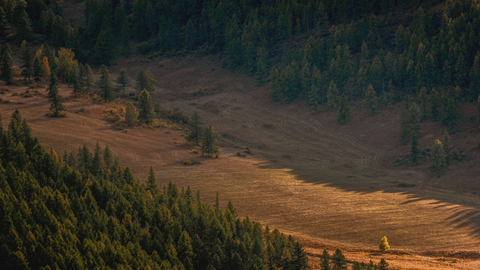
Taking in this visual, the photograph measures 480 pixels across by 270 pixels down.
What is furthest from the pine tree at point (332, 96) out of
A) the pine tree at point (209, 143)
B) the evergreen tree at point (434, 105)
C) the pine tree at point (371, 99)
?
the pine tree at point (209, 143)

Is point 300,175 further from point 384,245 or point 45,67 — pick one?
point 45,67

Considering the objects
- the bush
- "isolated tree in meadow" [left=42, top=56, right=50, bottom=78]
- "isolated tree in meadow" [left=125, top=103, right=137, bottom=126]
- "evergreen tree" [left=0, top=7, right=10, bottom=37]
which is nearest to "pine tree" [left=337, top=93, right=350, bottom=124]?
"isolated tree in meadow" [left=125, top=103, right=137, bottom=126]

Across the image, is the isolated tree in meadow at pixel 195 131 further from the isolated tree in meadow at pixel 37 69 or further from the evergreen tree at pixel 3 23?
the evergreen tree at pixel 3 23

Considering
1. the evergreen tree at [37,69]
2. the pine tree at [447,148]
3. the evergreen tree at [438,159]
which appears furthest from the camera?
the evergreen tree at [37,69]

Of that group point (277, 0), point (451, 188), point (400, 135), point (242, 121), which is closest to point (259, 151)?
point (242, 121)

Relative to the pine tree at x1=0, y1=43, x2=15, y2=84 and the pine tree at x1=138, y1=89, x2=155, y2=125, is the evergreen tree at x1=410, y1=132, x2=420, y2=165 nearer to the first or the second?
the pine tree at x1=138, y1=89, x2=155, y2=125

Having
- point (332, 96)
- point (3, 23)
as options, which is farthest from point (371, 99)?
point (3, 23)
